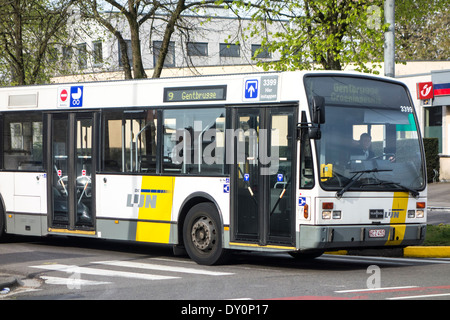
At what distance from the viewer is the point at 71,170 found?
15.8 m

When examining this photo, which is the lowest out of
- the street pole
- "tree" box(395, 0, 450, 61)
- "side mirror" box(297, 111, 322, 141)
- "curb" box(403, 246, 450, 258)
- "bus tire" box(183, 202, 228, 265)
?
"curb" box(403, 246, 450, 258)

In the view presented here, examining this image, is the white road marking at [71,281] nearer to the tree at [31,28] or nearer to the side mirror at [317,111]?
the side mirror at [317,111]

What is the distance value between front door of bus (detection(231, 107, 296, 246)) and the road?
0.62m

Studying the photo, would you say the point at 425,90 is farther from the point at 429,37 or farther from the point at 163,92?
the point at 163,92

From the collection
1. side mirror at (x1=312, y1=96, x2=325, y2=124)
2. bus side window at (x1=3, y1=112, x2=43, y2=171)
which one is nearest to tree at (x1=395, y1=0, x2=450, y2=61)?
bus side window at (x1=3, y1=112, x2=43, y2=171)

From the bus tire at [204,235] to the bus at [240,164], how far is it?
22 millimetres

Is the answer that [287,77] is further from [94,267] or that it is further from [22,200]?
[22,200]

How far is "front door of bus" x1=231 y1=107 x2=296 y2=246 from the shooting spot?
12.4 m

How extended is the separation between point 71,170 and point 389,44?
21.6ft

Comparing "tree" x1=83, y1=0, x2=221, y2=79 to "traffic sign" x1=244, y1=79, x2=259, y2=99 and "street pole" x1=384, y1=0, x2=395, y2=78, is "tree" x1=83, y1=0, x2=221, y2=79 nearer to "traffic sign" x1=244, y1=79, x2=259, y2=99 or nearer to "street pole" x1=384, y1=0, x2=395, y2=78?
"street pole" x1=384, y1=0, x2=395, y2=78

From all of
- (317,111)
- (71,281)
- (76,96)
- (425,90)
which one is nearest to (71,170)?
(76,96)

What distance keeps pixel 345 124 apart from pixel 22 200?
7.22 metres

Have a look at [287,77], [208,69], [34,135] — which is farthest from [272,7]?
[208,69]

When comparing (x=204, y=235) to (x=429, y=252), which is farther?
(x=429, y=252)
